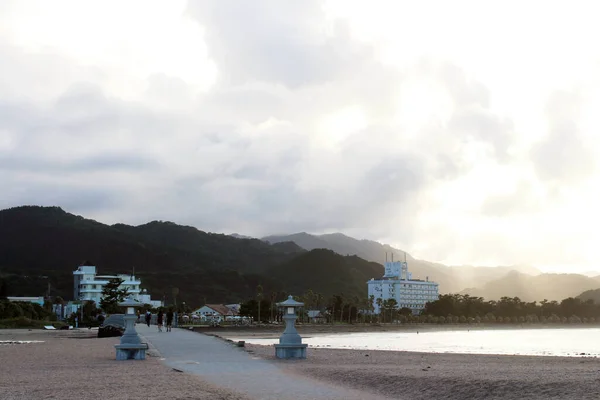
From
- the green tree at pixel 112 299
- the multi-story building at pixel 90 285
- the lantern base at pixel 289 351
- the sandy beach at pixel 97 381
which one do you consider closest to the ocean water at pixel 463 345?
the lantern base at pixel 289 351

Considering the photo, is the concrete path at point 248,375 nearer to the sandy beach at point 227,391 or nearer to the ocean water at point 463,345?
the sandy beach at point 227,391

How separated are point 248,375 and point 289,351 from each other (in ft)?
20.0

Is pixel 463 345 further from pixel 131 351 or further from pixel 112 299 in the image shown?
pixel 112 299

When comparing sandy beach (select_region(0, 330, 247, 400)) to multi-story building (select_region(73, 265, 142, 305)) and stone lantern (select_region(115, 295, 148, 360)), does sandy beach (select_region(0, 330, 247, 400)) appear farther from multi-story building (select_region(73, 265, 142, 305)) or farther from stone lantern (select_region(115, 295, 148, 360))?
multi-story building (select_region(73, 265, 142, 305))

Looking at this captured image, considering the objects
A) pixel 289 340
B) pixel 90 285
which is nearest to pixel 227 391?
pixel 289 340

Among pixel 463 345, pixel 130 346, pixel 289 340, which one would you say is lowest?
pixel 463 345

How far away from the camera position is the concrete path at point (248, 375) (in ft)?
46.8

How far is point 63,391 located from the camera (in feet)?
47.1

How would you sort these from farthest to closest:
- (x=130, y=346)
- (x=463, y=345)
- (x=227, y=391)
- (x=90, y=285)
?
(x=90, y=285)
(x=463, y=345)
(x=130, y=346)
(x=227, y=391)

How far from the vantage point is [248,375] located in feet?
58.2

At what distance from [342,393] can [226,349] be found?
13508mm

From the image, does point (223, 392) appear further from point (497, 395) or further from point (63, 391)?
point (497, 395)

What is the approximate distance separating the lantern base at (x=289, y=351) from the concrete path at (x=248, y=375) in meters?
0.82

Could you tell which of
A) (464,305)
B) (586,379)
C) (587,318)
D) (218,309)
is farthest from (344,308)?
(586,379)
